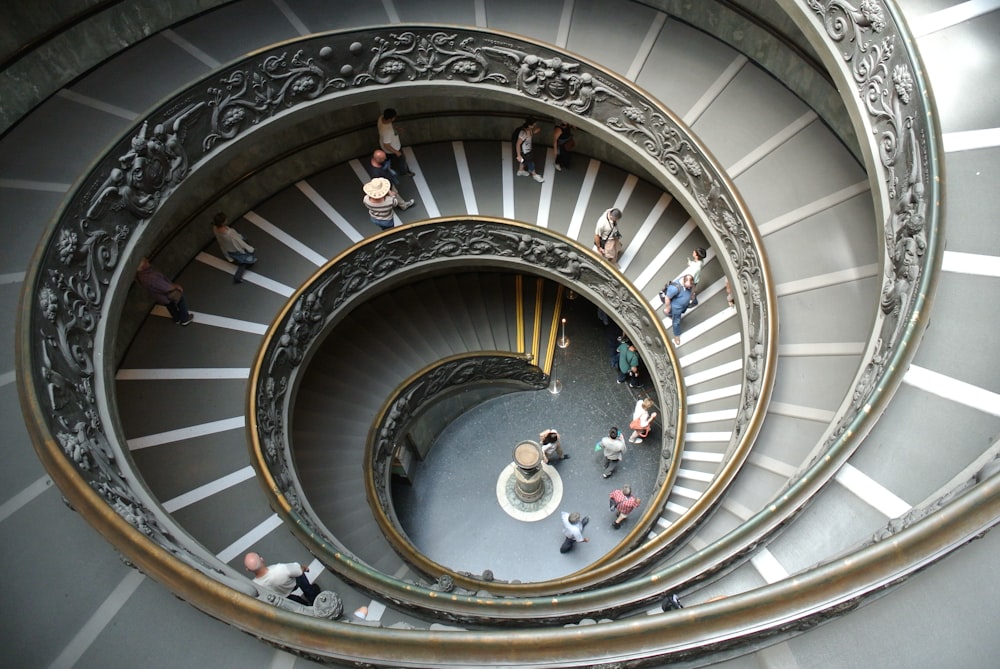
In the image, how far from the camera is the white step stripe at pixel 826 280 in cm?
781

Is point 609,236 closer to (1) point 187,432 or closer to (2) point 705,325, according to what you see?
(2) point 705,325

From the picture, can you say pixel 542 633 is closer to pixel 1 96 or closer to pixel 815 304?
pixel 815 304

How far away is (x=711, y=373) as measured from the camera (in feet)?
33.1

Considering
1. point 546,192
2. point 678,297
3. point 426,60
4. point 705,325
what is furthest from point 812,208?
point 426,60

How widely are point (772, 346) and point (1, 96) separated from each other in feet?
33.2

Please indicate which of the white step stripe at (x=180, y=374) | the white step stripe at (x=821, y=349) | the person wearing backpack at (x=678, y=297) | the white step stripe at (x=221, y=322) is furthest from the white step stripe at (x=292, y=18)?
the white step stripe at (x=821, y=349)

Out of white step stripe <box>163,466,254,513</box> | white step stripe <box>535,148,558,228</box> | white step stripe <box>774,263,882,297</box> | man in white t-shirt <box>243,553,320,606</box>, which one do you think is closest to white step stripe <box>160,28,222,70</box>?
white step stripe <box>163,466,254,513</box>

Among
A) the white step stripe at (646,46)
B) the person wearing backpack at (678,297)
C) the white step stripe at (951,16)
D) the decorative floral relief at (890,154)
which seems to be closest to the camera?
the decorative floral relief at (890,154)

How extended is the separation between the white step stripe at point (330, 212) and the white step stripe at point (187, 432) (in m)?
3.94

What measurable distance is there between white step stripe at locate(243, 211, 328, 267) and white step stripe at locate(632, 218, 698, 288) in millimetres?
5732

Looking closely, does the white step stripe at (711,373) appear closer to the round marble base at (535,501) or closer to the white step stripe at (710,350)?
the white step stripe at (710,350)

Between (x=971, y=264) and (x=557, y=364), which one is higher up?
(x=557, y=364)

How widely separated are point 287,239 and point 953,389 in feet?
33.4

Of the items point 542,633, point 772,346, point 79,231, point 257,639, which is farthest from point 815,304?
point 79,231
